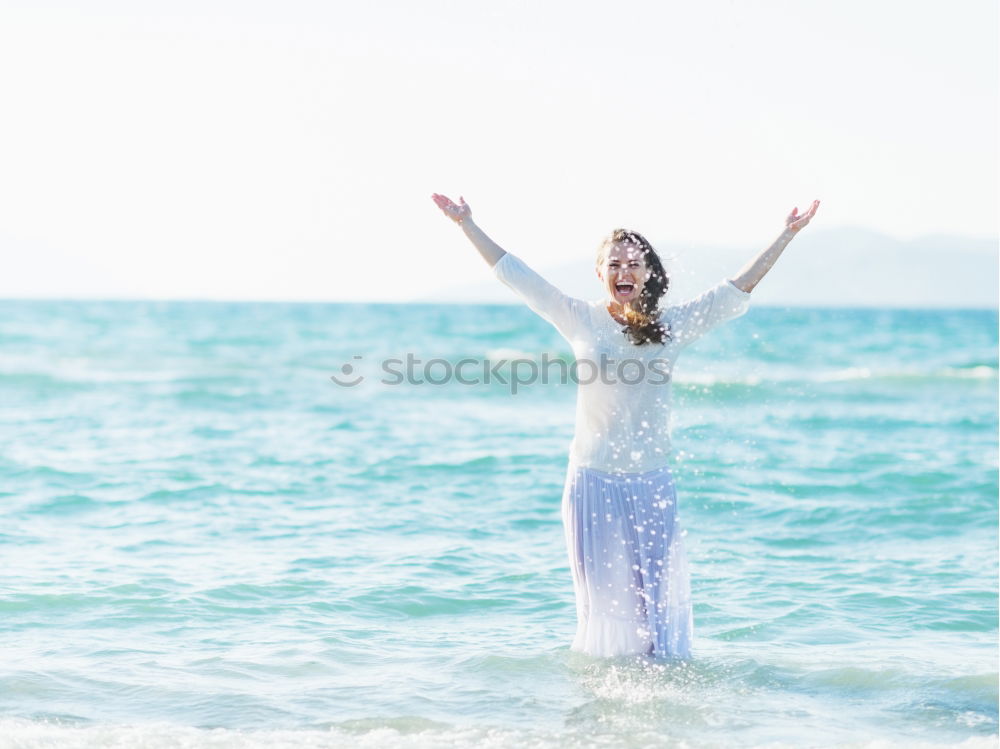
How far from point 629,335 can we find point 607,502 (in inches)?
30.7

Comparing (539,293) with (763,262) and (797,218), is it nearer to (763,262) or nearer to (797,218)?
(763,262)

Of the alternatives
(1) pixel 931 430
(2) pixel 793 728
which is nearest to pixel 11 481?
(2) pixel 793 728

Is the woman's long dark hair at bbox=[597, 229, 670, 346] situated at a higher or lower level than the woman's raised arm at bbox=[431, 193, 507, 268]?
Result: lower

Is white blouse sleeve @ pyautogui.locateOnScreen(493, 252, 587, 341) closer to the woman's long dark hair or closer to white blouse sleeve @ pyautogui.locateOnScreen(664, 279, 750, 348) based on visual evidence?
the woman's long dark hair

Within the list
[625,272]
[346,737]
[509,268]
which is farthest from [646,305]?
[346,737]

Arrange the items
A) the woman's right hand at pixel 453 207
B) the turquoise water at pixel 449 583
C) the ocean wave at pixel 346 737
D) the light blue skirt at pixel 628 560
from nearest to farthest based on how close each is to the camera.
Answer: the ocean wave at pixel 346 737, the woman's right hand at pixel 453 207, the turquoise water at pixel 449 583, the light blue skirt at pixel 628 560

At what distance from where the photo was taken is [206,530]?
883cm

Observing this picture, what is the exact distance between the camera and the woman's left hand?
4855mm

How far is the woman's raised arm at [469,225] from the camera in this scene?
4727mm

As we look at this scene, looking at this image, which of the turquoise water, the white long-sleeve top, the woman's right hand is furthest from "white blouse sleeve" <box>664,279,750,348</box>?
the turquoise water

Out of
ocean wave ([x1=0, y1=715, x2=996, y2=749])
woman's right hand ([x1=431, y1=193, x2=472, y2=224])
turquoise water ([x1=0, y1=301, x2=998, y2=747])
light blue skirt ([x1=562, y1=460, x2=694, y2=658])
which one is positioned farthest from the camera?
light blue skirt ([x1=562, y1=460, x2=694, y2=658])

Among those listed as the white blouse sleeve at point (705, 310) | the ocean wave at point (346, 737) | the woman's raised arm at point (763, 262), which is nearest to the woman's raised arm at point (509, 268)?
the white blouse sleeve at point (705, 310)

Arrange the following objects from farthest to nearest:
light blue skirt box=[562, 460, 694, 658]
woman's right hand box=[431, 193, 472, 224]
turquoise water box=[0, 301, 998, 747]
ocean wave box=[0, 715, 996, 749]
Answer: light blue skirt box=[562, 460, 694, 658]
turquoise water box=[0, 301, 998, 747]
woman's right hand box=[431, 193, 472, 224]
ocean wave box=[0, 715, 996, 749]

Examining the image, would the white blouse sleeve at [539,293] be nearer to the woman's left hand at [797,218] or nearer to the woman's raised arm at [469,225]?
the woman's raised arm at [469,225]
